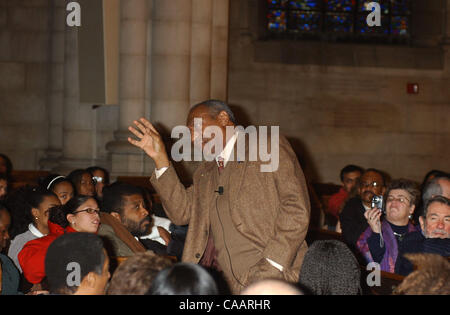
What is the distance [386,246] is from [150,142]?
1.99 meters

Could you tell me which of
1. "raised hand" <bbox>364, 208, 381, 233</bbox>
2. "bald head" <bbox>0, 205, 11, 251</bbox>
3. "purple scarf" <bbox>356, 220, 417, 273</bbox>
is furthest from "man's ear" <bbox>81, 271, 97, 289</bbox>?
"purple scarf" <bbox>356, 220, 417, 273</bbox>

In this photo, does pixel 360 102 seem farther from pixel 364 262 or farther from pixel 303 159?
pixel 364 262

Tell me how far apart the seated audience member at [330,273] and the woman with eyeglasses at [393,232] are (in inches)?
61.4

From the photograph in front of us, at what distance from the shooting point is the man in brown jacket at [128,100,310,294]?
145 inches

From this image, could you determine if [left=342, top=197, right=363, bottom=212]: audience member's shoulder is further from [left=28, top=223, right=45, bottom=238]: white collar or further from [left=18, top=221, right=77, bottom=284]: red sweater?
[left=18, top=221, right=77, bottom=284]: red sweater

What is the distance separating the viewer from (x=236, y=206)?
390 centimetres

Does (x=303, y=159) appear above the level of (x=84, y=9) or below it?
below

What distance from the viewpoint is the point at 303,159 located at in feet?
45.2

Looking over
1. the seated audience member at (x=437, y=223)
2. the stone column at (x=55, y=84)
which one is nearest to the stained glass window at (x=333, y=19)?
the stone column at (x=55, y=84)

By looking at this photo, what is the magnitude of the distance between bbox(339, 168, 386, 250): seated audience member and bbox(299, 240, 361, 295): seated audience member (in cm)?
218

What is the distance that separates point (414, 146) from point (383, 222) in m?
9.44

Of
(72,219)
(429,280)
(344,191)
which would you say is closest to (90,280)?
(429,280)
